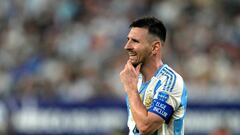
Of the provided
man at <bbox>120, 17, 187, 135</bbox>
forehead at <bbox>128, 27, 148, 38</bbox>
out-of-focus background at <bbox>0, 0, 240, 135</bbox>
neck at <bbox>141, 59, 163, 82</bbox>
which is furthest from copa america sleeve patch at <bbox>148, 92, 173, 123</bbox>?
out-of-focus background at <bbox>0, 0, 240, 135</bbox>

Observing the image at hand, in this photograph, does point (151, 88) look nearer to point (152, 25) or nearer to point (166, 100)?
point (166, 100)

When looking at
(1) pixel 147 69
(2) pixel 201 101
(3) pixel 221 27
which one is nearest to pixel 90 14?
(3) pixel 221 27

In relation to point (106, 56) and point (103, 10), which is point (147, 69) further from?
point (103, 10)

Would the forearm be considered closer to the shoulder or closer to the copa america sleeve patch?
the copa america sleeve patch

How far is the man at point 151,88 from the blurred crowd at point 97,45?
27.9ft

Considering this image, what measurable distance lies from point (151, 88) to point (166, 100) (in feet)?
0.67

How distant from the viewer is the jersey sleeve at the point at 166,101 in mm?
6949

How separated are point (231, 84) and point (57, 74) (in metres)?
3.66

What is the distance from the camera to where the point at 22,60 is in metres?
18.6

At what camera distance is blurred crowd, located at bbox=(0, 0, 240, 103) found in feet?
54.2

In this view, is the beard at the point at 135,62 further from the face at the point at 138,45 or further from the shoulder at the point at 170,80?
the shoulder at the point at 170,80

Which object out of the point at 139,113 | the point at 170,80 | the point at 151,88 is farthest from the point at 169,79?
the point at 139,113

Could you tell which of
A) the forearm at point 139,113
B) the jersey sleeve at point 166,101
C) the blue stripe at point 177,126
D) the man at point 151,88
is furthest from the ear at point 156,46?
the blue stripe at point 177,126

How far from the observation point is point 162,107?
22.8 ft
